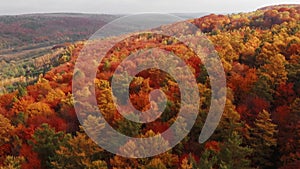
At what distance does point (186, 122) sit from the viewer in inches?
2341

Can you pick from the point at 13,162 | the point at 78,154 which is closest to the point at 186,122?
the point at 78,154

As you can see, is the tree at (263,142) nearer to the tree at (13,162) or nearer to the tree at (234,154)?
the tree at (234,154)

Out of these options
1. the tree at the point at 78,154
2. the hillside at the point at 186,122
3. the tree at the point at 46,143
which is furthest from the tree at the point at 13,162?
the tree at the point at 78,154

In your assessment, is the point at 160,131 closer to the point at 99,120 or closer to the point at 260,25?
the point at 99,120

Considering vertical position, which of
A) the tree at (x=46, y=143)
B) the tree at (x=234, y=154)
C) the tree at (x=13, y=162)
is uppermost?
the tree at (x=234, y=154)

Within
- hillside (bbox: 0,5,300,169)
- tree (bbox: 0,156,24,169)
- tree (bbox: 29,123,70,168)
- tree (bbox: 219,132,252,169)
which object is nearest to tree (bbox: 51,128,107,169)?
hillside (bbox: 0,5,300,169)

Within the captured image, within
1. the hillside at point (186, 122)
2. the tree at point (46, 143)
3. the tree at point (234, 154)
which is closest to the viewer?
the tree at point (234, 154)

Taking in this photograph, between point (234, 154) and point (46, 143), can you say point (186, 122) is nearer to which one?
point (234, 154)

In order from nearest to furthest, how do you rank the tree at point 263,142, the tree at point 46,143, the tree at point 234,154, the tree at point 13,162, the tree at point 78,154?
the tree at point 234,154 < the tree at point 78,154 < the tree at point 13,162 < the tree at point 263,142 < the tree at point 46,143

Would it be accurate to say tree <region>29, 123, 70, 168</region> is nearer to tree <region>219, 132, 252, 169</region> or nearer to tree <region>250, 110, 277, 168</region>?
tree <region>219, 132, 252, 169</region>

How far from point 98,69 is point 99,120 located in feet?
157

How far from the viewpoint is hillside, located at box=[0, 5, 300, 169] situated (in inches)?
2012

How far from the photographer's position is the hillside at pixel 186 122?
168 ft

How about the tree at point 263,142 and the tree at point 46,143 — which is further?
the tree at point 46,143
